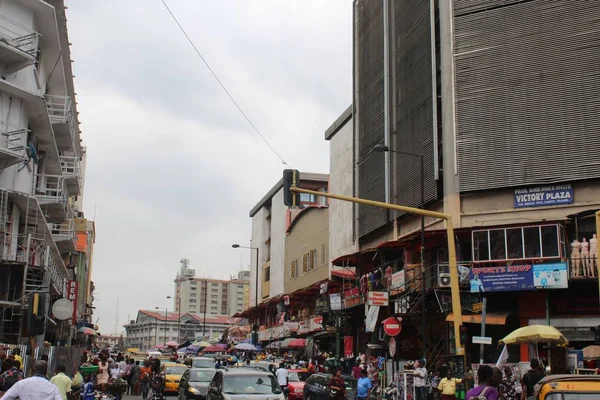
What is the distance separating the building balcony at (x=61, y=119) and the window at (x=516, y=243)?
2122cm

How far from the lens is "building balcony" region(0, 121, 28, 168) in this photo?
29.5 meters

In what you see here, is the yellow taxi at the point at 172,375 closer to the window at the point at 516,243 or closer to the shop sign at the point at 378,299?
the shop sign at the point at 378,299

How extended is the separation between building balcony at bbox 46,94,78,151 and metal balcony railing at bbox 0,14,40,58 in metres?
4.97

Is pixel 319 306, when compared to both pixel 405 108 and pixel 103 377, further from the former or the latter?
pixel 103 377

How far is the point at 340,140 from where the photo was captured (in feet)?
185

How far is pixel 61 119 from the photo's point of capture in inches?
1467

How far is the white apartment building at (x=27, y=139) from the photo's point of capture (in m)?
29.5

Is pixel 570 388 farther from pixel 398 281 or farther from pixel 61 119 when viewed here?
pixel 61 119

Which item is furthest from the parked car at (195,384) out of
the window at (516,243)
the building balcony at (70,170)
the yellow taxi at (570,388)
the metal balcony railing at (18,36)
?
the building balcony at (70,170)

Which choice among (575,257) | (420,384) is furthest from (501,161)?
(420,384)

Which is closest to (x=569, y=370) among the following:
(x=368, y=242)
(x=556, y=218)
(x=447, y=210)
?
(x=556, y=218)

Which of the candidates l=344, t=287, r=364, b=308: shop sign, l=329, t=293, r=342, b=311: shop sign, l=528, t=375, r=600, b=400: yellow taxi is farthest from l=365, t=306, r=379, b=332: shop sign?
l=528, t=375, r=600, b=400: yellow taxi

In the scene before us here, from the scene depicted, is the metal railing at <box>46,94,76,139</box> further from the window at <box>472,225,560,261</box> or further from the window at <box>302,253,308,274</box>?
the window at <box>302,253,308,274</box>

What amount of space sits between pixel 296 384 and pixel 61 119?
61.8 feet
